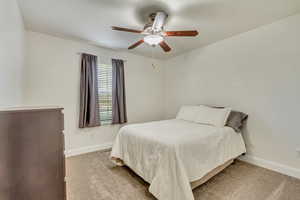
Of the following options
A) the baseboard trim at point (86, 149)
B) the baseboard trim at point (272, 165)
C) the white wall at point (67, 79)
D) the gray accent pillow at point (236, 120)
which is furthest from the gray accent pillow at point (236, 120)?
the baseboard trim at point (86, 149)

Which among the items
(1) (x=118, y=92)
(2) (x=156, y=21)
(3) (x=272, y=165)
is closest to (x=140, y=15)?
(2) (x=156, y=21)

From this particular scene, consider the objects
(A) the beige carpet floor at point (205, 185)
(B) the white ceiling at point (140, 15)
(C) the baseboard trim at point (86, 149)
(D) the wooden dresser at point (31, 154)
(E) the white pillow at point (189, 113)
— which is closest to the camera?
(D) the wooden dresser at point (31, 154)

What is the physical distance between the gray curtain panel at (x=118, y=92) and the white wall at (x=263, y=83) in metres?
2.03

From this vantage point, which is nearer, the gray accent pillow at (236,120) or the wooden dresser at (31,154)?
the wooden dresser at (31,154)

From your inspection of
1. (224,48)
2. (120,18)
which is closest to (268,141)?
(224,48)

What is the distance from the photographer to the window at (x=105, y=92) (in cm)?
324

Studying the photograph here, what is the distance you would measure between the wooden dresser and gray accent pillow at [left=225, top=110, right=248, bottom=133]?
8.41 feet

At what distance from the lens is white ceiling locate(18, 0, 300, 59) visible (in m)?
1.82

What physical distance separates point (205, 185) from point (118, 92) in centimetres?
261

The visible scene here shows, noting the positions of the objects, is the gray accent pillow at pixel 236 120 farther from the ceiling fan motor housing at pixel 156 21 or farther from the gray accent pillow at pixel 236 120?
the ceiling fan motor housing at pixel 156 21

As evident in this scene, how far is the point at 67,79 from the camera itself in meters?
2.87

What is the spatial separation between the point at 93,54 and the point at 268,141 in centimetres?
389

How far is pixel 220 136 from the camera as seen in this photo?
209 cm

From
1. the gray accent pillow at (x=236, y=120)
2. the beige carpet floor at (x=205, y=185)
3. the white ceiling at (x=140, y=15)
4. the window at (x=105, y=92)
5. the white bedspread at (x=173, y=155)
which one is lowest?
the beige carpet floor at (x=205, y=185)
